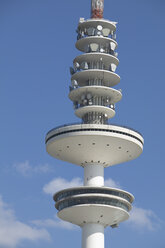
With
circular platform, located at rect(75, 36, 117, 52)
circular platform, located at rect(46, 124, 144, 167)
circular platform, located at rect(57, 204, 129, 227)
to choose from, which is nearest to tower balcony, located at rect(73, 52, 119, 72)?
circular platform, located at rect(75, 36, 117, 52)

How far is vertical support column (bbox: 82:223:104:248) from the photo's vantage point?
298 ft

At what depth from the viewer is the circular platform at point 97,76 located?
3824 inches

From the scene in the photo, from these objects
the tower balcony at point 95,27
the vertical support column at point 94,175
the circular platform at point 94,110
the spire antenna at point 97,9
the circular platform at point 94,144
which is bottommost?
the vertical support column at point 94,175

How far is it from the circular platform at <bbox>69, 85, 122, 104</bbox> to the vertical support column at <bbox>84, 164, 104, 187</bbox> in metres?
10.3

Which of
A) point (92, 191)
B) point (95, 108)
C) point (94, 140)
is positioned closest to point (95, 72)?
point (95, 108)

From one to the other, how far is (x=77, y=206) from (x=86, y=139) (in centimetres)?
932

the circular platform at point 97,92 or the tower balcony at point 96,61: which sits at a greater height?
the tower balcony at point 96,61

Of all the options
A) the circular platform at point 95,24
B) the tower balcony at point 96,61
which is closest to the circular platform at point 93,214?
the tower balcony at point 96,61

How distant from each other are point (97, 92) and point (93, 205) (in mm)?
16972

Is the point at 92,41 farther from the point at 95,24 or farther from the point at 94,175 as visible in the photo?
the point at 94,175

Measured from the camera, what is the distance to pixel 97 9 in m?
104

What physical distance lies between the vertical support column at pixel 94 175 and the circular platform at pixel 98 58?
15999 millimetres

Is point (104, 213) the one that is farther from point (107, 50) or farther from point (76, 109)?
point (107, 50)

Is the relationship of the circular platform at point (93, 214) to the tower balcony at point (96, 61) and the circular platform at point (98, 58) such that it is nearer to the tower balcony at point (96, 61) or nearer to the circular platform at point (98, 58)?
the tower balcony at point (96, 61)
